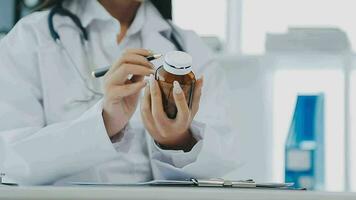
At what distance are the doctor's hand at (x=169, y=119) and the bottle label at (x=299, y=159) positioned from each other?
0.27 meters

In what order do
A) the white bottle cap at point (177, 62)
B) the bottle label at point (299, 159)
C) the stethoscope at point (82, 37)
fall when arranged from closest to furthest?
1. the white bottle cap at point (177, 62)
2. the stethoscope at point (82, 37)
3. the bottle label at point (299, 159)

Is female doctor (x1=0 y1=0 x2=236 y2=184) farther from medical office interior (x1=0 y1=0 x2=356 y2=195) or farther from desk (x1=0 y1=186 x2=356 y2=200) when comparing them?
desk (x1=0 y1=186 x2=356 y2=200)

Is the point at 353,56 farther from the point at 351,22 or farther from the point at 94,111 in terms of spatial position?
the point at 94,111

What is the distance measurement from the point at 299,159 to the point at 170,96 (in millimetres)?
430

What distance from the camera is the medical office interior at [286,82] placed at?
1306 millimetres

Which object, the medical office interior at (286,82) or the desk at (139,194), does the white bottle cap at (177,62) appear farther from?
the medical office interior at (286,82)

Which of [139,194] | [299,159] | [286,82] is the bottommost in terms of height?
[299,159]

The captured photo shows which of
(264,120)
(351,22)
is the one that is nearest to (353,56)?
(351,22)

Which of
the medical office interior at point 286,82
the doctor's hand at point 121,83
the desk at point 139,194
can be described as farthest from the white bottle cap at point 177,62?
the medical office interior at point 286,82

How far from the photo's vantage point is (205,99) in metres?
1.20

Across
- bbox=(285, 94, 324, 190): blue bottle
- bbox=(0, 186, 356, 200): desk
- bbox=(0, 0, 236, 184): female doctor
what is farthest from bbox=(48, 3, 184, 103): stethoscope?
bbox=(0, 186, 356, 200): desk

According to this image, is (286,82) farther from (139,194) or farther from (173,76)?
(139,194)

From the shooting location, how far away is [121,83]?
3.30 feet

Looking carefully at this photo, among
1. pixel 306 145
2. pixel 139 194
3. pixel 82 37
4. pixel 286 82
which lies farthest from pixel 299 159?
pixel 139 194
